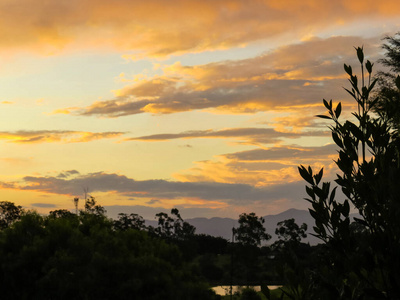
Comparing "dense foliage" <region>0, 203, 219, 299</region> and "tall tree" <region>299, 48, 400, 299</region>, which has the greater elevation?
"tall tree" <region>299, 48, 400, 299</region>

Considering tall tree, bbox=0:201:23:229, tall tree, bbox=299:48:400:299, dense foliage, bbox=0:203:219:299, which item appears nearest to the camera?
tall tree, bbox=299:48:400:299

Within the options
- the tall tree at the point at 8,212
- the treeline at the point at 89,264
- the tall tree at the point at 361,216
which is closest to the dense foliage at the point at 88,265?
the treeline at the point at 89,264

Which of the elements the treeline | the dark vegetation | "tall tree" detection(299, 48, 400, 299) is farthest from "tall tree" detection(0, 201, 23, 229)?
"tall tree" detection(299, 48, 400, 299)

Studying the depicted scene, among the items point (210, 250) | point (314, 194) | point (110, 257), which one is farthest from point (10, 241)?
point (210, 250)

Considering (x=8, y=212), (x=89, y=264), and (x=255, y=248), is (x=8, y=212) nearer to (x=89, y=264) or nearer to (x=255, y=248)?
(x=255, y=248)

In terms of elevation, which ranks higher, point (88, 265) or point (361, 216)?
point (361, 216)

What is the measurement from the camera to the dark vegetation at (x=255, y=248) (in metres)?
5.38

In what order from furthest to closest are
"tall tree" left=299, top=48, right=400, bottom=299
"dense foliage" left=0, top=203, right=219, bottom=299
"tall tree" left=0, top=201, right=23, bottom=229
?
"tall tree" left=0, top=201, right=23, bottom=229
"dense foliage" left=0, top=203, right=219, bottom=299
"tall tree" left=299, top=48, right=400, bottom=299

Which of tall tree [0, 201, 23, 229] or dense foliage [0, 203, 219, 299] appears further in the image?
tall tree [0, 201, 23, 229]

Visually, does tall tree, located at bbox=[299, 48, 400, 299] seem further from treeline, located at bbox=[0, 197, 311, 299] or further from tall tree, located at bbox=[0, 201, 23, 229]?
tall tree, located at bbox=[0, 201, 23, 229]

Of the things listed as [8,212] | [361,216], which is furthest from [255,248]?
[361,216]

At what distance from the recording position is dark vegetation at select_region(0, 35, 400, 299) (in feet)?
17.6

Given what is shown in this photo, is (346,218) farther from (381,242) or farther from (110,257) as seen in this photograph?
(110,257)

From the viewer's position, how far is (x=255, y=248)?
84.2m
